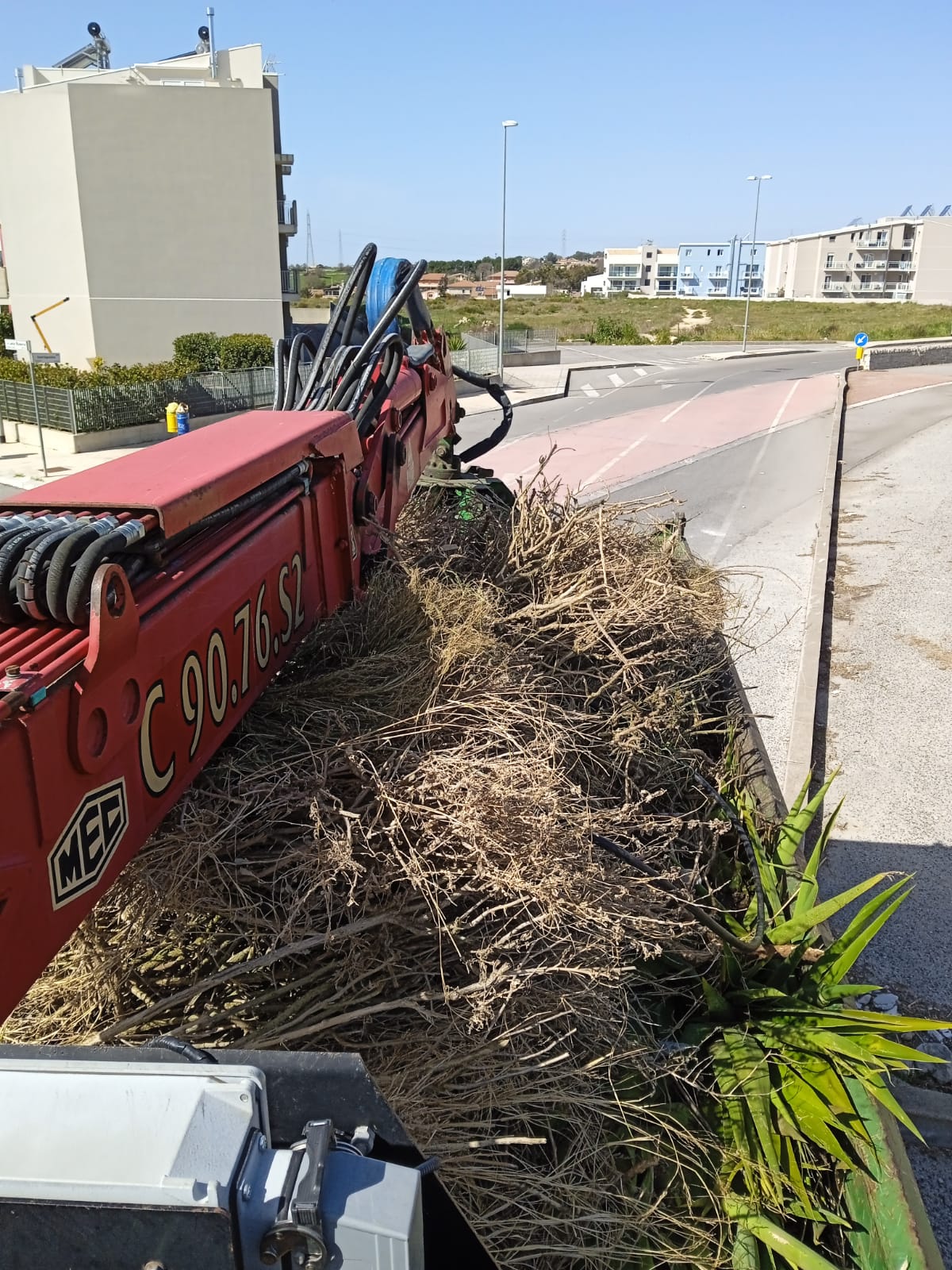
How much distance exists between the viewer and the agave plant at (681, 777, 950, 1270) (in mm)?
2938

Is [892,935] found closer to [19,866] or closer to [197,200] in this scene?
[19,866]

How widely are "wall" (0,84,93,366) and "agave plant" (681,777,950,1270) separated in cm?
3062

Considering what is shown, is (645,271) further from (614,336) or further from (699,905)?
(699,905)

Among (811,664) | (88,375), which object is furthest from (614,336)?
(811,664)

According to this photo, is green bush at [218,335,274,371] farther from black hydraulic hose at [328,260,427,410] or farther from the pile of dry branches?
the pile of dry branches

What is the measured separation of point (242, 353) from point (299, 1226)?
92.0 feet

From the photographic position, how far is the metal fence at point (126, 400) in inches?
826

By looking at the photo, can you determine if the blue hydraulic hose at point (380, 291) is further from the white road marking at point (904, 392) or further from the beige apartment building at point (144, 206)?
the beige apartment building at point (144, 206)

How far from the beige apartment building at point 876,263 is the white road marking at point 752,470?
72.5 meters

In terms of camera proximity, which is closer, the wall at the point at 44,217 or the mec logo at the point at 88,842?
the mec logo at the point at 88,842

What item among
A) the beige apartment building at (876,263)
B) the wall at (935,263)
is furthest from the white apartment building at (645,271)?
the wall at (935,263)

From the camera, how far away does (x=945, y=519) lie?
1390cm

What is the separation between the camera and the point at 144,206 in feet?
96.9

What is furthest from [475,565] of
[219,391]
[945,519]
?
[219,391]
